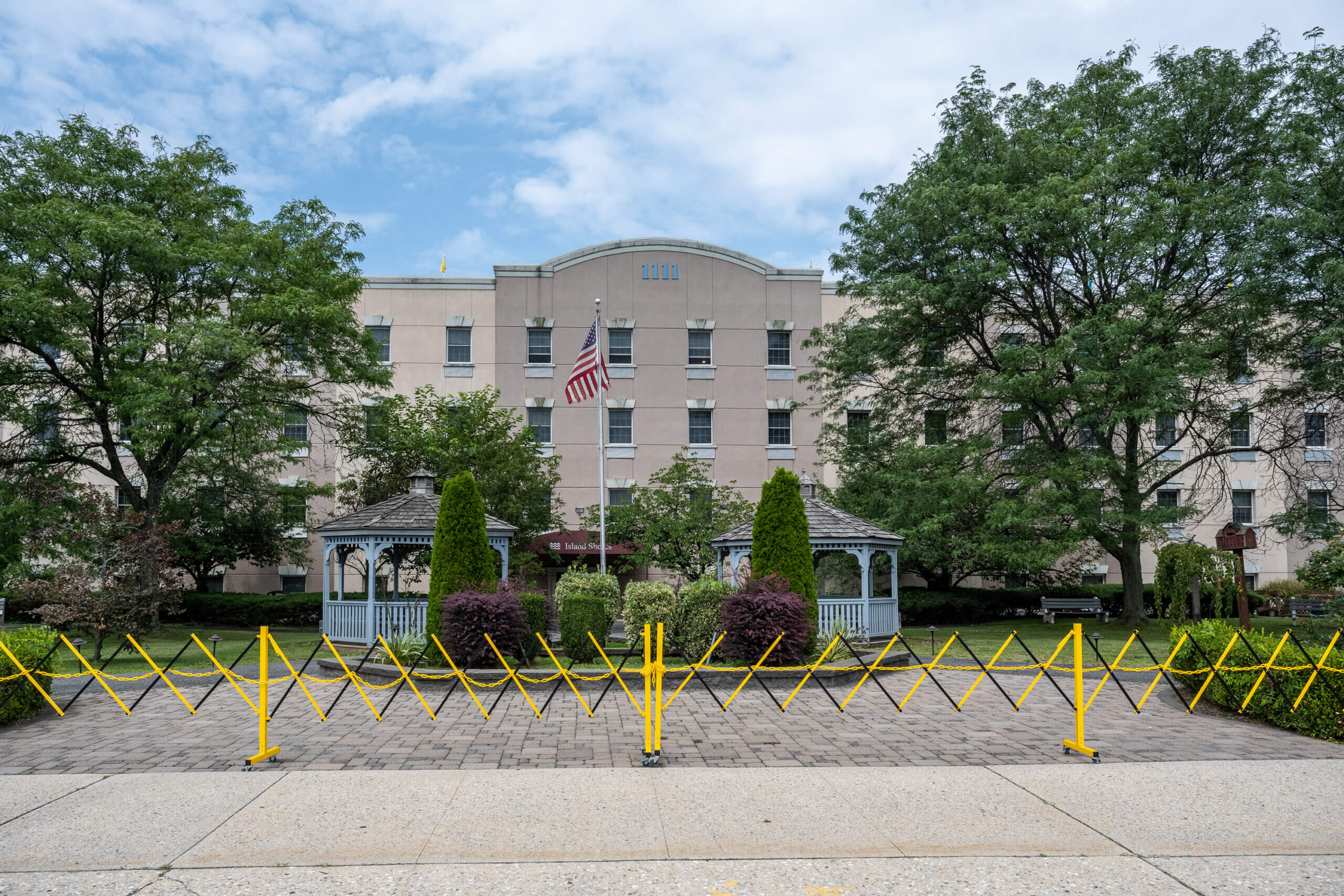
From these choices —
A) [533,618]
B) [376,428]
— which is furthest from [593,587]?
[376,428]

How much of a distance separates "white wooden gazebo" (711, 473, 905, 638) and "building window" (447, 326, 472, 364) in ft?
54.7

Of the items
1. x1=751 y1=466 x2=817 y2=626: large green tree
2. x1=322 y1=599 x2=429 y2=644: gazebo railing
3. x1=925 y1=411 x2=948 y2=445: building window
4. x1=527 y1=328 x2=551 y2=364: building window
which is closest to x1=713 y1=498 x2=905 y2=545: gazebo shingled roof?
x1=751 y1=466 x2=817 y2=626: large green tree

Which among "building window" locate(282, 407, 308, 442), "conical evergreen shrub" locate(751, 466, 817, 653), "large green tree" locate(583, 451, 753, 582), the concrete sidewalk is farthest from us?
"building window" locate(282, 407, 308, 442)

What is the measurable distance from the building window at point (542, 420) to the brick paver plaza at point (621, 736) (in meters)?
22.4

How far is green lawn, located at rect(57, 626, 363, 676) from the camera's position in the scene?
57.0 ft

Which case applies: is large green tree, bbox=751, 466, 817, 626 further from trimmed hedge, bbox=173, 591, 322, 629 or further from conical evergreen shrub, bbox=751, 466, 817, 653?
trimmed hedge, bbox=173, 591, 322, 629

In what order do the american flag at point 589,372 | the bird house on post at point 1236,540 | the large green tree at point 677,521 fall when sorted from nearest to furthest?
the bird house on post at point 1236,540 < the american flag at point 589,372 < the large green tree at point 677,521

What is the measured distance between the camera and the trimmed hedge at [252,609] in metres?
31.2

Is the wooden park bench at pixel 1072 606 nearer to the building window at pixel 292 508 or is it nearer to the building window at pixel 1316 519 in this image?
the building window at pixel 1316 519

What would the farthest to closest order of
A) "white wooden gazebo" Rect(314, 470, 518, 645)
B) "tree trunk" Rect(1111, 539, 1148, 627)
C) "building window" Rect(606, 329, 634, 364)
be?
1. "building window" Rect(606, 329, 634, 364)
2. "tree trunk" Rect(1111, 539, 1148, 627)
3. "white wooden gazebo" Rect(314, 470, 518, 645)

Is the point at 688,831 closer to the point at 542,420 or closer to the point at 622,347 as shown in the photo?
the point at 542,420

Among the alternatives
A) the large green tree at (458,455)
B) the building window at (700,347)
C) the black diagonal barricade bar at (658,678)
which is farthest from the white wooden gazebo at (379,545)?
the building window at (700,347)

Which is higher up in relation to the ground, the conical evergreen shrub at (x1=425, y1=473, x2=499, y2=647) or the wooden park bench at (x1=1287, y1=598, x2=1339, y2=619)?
the conical evergreen shrub at (x1=425, y1=473, x2=499, y2=647)

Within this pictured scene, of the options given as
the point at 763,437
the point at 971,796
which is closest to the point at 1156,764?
the point at 971,796
